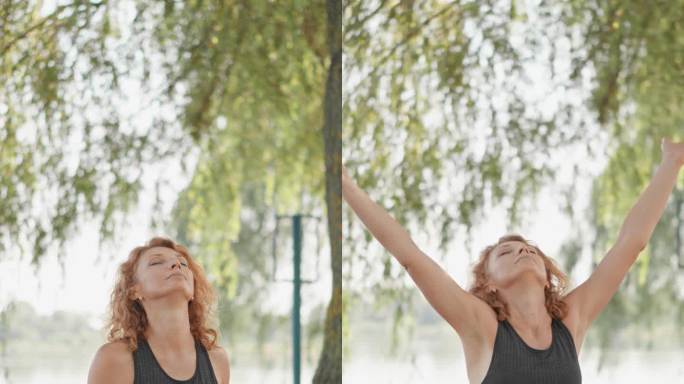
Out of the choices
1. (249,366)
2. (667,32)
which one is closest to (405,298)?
(249,366)

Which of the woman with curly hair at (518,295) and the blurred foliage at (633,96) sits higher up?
the blurred foliage at (633,96)

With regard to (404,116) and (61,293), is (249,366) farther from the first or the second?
(404,116)

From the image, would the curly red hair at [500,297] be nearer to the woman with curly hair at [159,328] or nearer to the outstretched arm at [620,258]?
the outstretched arm at [620,258]

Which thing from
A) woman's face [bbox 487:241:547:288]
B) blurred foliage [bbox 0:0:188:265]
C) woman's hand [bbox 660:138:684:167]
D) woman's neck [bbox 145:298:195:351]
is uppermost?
blurred foliage [bbox 0:0:188:265]

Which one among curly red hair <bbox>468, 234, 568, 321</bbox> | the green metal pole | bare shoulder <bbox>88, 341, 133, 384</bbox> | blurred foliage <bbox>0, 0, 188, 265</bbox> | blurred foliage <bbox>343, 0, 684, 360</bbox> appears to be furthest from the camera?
blurred foliage <bbox>343, 0, 684, 360</bbox>

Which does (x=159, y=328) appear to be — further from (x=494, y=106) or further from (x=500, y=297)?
(x=494, y=106)

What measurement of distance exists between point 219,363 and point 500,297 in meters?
0.59

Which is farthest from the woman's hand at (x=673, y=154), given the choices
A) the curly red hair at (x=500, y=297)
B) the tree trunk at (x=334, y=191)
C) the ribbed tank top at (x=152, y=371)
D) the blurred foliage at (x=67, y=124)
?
the blurred foliage at (x=67, y=124)

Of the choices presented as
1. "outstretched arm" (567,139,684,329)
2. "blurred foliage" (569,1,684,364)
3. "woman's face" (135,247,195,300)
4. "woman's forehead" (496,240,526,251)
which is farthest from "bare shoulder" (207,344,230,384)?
"blurred foliage" (569,1,684,364)

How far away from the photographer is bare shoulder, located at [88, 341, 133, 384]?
1.97 metres

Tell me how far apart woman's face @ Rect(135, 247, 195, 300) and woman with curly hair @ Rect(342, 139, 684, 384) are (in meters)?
0.36

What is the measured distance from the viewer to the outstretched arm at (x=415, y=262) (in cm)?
208

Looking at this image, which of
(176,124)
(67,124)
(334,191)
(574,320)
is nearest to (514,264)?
(574,320)

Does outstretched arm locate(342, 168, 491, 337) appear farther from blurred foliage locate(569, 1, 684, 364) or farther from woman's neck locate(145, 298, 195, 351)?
blurred foliage locate(569, 1, 684, 364)
